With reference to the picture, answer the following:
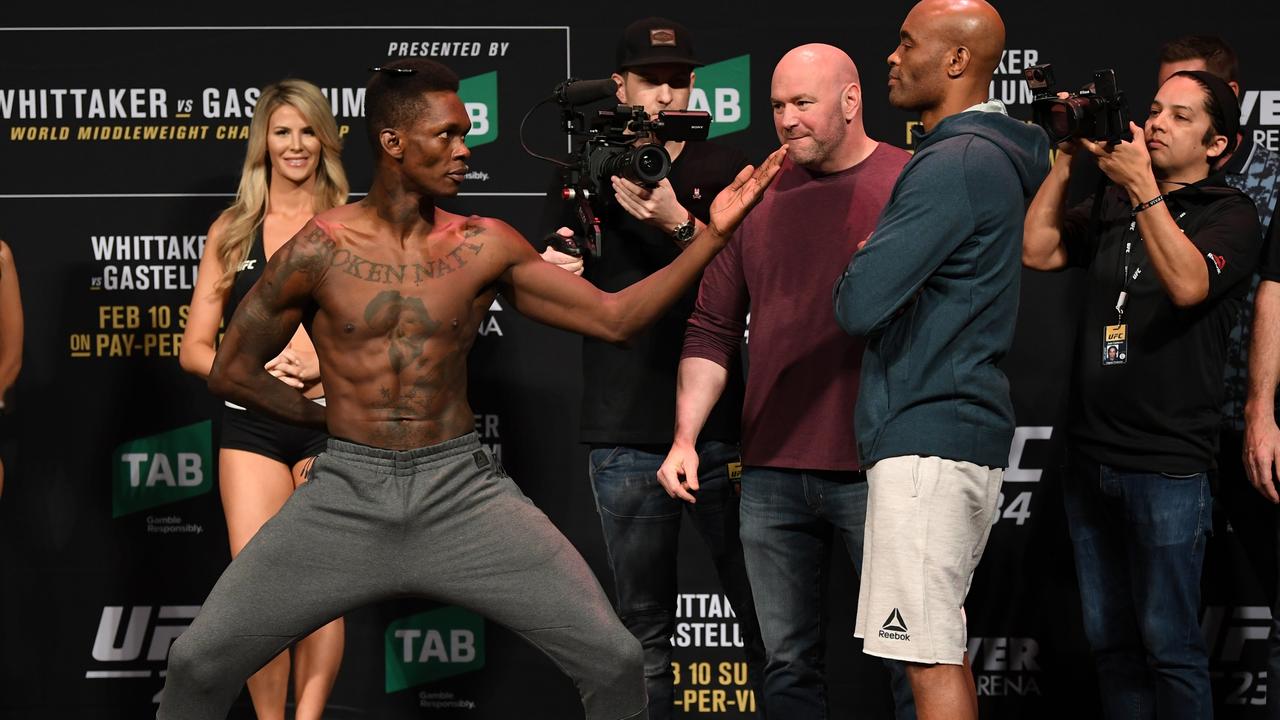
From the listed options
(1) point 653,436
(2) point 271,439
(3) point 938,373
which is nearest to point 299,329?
(2) point 271,439

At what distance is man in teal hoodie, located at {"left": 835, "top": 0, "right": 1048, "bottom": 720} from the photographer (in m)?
2.64

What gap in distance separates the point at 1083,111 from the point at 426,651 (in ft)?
8.77

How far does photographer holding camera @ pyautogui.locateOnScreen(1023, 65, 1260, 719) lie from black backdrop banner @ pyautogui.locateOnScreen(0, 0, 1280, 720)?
90cm

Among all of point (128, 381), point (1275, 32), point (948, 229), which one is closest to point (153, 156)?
point (128, 381)

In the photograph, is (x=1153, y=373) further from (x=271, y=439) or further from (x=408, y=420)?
(x=271, y=439)

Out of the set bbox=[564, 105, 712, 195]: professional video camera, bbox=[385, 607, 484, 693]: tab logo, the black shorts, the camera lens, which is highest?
bbox=[564, 105, 712, 195]: professional video camera

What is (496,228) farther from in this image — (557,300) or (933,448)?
(933,448)

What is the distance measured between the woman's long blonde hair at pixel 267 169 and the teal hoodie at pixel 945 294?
186 cm

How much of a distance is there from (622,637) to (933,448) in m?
0.74

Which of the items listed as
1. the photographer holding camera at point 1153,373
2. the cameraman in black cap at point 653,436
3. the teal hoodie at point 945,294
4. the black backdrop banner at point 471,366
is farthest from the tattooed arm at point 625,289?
the black backdrop banner at point 471,366

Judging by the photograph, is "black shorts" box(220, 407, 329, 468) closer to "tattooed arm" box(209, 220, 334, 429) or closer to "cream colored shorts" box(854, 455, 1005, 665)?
"tattooed arm" box(209, 220, 334, 429)

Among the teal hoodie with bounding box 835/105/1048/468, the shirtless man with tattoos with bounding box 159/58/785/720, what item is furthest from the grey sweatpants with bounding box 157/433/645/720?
the teal hoodie with bounding box 835/105/1048/468

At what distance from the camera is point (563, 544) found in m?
2.87

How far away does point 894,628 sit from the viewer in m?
2.69
